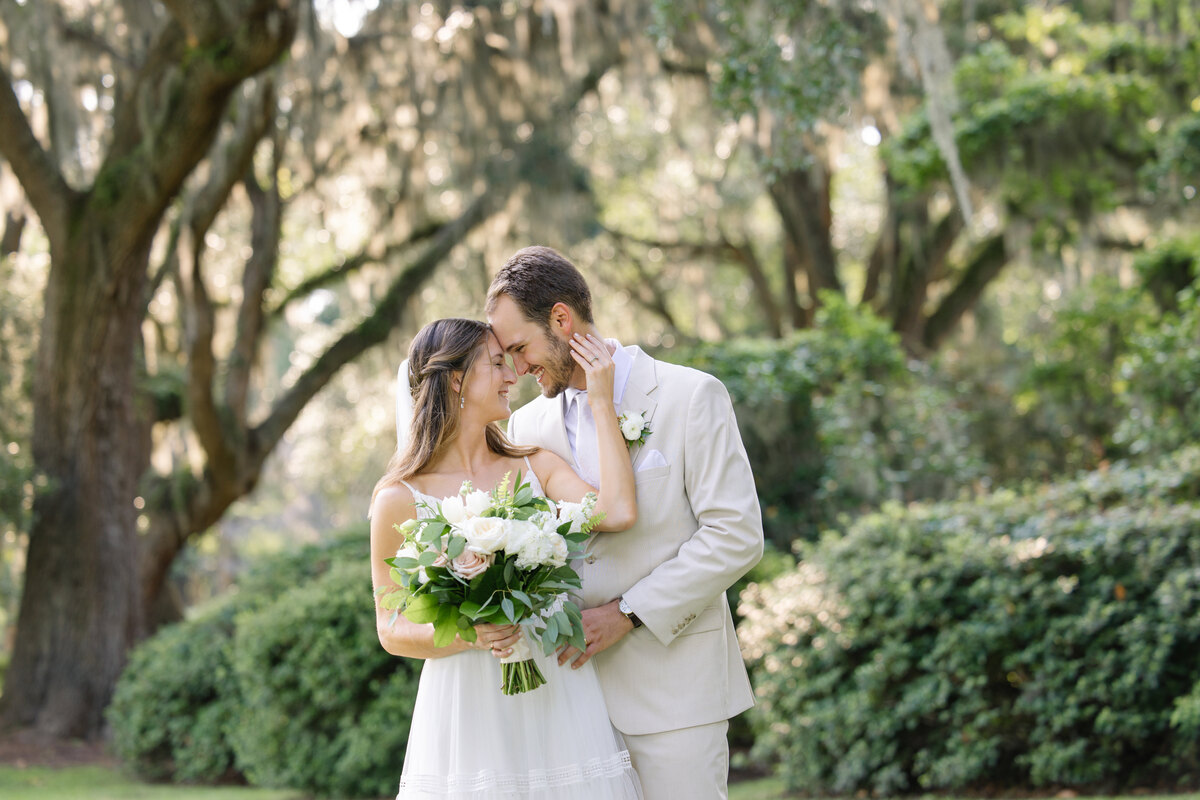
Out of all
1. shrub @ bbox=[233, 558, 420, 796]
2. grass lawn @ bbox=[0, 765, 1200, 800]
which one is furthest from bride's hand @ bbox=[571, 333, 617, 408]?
grass lawn @ bbox=[0, 765, 1200, 800]

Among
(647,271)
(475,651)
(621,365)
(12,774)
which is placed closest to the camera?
(475,651)

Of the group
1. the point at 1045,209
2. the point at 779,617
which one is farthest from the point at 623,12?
the point at 779,617

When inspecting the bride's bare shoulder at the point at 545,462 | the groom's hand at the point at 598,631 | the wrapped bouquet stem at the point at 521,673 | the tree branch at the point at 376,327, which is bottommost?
the wrapped bouquet stem at the point at 521,673

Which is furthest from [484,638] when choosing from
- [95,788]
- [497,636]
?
[95,788]

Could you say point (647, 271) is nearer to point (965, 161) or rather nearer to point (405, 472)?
point (965, 161)

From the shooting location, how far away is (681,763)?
2.84 m

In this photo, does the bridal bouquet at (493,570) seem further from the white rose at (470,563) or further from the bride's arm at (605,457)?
the bride's arm at (605,457)

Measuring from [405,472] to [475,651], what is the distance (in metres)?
0.50

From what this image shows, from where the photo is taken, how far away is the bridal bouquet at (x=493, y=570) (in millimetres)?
2518

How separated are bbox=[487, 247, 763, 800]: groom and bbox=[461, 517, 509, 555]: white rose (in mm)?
444

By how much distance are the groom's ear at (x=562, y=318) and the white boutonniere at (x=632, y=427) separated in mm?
288

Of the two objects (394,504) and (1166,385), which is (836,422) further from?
(394,504)

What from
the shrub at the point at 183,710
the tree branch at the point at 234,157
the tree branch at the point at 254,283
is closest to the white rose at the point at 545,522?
the shrub at the point at 183,710

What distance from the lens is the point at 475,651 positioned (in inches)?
111
